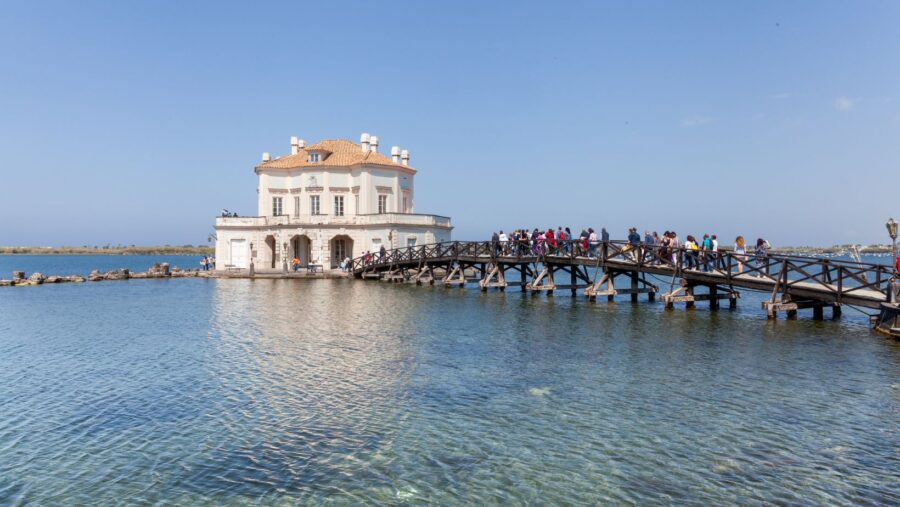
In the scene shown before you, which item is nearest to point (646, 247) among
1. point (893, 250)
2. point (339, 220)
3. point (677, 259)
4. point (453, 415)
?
point (677, 259)

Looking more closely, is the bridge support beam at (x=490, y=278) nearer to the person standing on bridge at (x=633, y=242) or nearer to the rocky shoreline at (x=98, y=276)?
the person standing on bridge at (x=633, y=242)

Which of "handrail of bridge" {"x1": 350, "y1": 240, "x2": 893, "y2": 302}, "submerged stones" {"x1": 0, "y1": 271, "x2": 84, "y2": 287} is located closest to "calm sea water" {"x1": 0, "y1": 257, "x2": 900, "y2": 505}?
"handrail of bridge" {"x1": 350, "y1": 240, "x2": 893, "y2": 302}

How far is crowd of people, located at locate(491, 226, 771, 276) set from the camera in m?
25.7

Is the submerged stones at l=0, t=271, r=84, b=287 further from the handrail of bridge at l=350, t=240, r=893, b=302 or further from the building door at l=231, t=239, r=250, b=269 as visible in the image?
the handrail of bridge at l=350, t=240, r=893, b=302

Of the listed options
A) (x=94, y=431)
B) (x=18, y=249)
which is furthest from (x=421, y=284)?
(x=18, y=249)

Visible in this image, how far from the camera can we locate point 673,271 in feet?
85.8

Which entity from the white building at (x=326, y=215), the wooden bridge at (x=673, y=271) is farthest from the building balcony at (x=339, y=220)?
the wooden bridge at (x=673, y=271)

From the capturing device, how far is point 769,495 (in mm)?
7590

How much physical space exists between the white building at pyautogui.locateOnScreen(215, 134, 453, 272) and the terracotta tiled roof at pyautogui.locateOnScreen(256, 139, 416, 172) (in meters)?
0.09

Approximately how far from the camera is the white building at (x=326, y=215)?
49.2 metres

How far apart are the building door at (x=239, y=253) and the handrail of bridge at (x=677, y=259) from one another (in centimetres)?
1641

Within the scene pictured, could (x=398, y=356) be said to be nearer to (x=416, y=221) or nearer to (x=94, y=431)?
(x=94, y=431)

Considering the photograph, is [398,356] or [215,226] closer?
[398,356]

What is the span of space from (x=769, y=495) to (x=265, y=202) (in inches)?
1984
